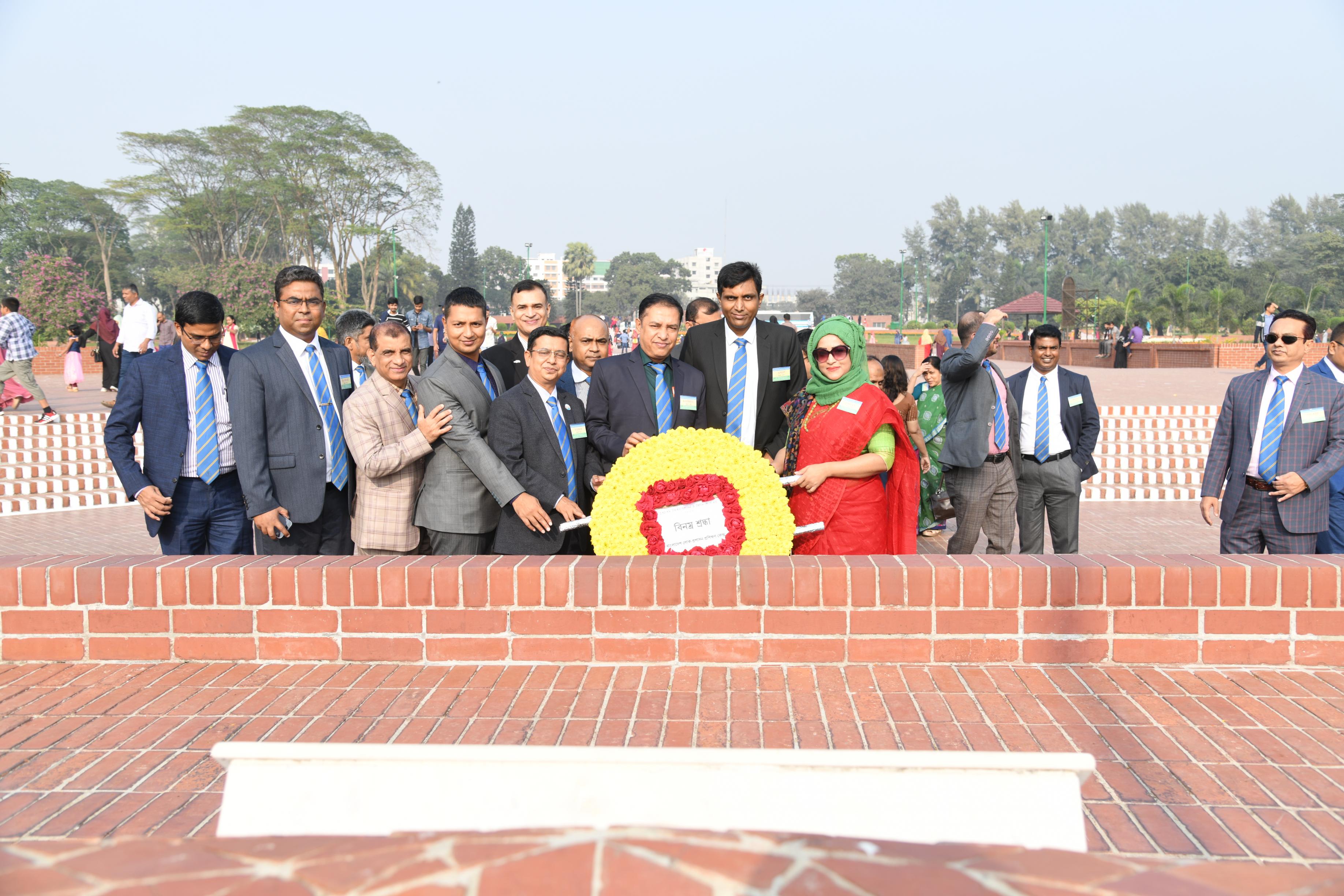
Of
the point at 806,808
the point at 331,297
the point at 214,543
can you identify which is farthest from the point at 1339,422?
the point at 331,297

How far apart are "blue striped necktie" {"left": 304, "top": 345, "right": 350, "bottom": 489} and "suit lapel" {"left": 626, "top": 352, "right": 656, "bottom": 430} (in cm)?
150

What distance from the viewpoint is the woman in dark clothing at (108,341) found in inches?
655

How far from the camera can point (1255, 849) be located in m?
2.33

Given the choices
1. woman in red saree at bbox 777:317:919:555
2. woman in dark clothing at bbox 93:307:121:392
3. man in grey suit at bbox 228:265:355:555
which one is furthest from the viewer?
woman in dark clothing at bbox 93:307:121:392

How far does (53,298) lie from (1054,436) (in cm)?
4253

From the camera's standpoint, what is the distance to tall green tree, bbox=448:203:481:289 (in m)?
106

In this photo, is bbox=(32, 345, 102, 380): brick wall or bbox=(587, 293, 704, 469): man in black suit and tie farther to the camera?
bbox=(32, 345, 102, 380): brick wall

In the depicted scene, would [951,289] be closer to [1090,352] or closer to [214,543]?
[1090,352]

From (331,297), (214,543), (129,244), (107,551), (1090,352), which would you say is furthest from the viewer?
(129,244)

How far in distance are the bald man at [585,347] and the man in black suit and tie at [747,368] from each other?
85 cm

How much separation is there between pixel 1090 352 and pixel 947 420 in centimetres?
3168

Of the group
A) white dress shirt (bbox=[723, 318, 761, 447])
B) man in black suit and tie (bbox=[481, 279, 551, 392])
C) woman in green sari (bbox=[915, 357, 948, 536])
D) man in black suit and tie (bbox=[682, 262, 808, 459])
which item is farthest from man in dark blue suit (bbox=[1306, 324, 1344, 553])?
man in black suit and tie (bbox=[481, 279, 551, 392])

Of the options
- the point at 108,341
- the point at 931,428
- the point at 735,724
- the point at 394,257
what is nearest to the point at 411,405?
the point at 735,724

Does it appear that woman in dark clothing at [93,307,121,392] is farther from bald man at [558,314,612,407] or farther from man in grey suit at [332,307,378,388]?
bald man at [558,314,612,407]
